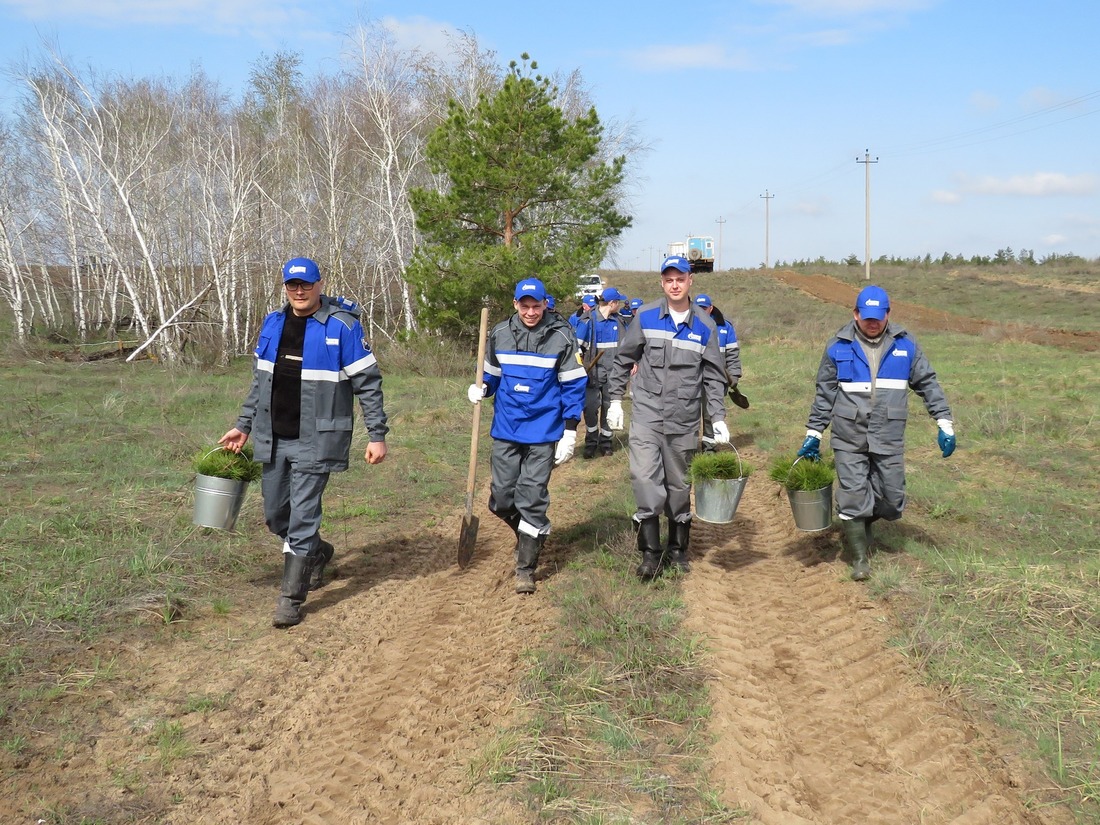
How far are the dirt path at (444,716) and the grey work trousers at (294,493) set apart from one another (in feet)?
1.69

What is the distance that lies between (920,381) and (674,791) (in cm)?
357

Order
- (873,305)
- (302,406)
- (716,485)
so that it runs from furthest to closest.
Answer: (716,485) < (873,305) < (302,406)

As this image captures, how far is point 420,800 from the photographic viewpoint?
329 centimetres

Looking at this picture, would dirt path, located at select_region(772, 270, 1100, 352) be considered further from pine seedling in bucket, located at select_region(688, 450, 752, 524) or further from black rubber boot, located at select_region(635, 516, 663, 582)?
black rubber boot, located at select_region(635, 516, 663, 582)

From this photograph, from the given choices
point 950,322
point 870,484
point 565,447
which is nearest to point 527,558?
point 565,447

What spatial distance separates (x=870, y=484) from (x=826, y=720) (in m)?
2.24

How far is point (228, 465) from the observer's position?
5359mm

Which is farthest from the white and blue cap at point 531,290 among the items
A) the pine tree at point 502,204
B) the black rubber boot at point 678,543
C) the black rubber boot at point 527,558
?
the pine tree at point 502,204

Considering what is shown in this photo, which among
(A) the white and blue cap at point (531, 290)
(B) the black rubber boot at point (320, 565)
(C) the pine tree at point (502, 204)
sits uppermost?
(C) the pine tree at point (502, 204)

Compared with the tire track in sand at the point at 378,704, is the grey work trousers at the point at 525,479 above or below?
above

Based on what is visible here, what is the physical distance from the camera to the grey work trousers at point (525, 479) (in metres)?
5.83

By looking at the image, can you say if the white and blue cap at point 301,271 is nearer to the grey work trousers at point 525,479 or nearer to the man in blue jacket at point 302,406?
the man in blue jacket at point 302,406

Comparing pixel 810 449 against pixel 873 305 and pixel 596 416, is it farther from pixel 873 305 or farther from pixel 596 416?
pixel 596 416

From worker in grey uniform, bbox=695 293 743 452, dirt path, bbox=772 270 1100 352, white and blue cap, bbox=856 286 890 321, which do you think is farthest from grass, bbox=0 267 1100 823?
dirt path, bbox=772 270 1100 352
